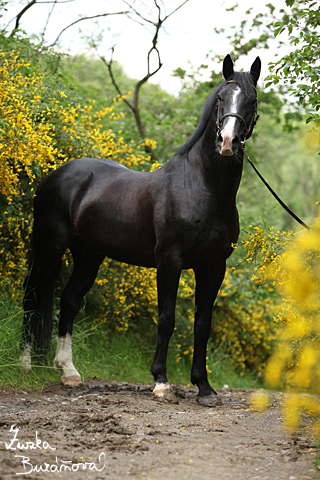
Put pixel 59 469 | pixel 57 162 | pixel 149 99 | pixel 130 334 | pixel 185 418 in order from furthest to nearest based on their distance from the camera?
pixel 149 99 < pixel 130 334 < pixel 57 162 < pixel 185 418 < pixel 59 469

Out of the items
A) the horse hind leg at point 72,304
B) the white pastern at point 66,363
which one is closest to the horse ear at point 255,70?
the horse hind leg at point 72,304

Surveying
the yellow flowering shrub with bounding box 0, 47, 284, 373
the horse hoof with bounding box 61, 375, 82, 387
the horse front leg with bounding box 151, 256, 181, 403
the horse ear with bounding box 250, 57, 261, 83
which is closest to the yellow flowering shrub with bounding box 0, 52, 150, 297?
the yellow flowering shrub with bounding box 0, 47, 284, 373

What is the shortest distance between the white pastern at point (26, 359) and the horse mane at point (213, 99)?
2.43 meters

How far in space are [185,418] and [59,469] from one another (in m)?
1.46

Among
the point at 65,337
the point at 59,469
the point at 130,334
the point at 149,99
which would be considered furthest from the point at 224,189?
the point at 149,99

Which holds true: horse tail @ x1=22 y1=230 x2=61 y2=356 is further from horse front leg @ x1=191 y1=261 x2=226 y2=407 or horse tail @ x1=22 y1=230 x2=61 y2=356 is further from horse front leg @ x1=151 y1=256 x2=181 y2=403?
horse front leg @ x1=191 y1=261 x2=226 y2=407

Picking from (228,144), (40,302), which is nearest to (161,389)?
(40,302)

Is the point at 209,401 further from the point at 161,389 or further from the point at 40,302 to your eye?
the point at 40,302

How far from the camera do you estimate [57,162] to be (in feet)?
17.7

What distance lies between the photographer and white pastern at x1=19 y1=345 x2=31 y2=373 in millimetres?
4751

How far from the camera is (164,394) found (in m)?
4.18

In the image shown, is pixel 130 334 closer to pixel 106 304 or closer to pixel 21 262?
pixel 106 304

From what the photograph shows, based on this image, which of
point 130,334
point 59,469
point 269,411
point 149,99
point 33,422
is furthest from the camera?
point 149,99
